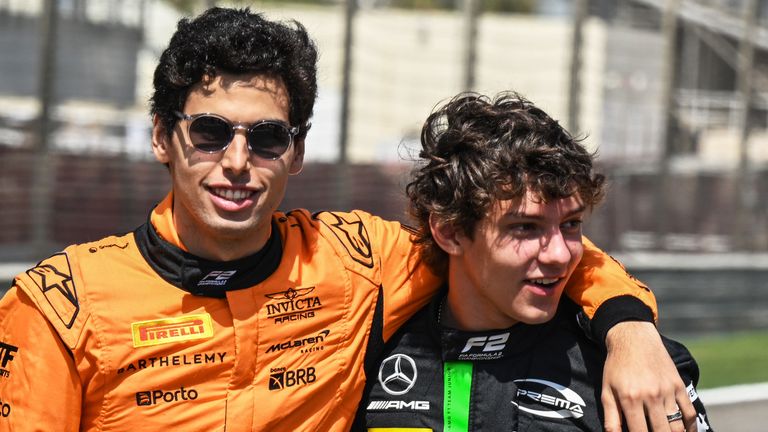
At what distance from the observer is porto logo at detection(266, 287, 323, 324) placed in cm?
297

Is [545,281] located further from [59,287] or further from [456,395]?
[59,287]

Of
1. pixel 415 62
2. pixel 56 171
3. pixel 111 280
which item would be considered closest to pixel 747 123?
pixel 415 62

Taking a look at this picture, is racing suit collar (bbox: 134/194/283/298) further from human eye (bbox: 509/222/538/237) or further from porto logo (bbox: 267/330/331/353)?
human eye (bbox: 509/222/538/237)

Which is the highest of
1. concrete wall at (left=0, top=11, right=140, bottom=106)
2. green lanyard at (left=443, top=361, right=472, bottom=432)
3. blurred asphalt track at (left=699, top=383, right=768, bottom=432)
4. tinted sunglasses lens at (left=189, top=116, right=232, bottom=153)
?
concrete wall at (left=0, top=11, right=140, bottom=106)

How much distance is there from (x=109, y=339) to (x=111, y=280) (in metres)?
0.17

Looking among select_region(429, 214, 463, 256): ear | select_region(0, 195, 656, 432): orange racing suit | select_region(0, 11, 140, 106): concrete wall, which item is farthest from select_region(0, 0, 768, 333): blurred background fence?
select_region(0, 195, 656, 432): orange racing suit

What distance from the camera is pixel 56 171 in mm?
7617

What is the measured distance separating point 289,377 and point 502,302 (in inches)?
25.3

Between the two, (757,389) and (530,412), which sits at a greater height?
(530,412)

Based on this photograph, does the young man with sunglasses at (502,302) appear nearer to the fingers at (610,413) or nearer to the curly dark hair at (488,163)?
the curly dark hair at (488,163)

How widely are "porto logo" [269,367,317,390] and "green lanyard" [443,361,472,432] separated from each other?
40 centimetres

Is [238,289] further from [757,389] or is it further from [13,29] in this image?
[13,29]

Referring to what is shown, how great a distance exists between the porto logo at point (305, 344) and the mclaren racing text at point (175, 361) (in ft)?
0.52

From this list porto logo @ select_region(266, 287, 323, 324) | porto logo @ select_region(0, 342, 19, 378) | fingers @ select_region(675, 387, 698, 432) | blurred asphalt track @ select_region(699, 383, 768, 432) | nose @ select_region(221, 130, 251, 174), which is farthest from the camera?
blurred asphalt track @ select_region(699, 383, 768, 432)
